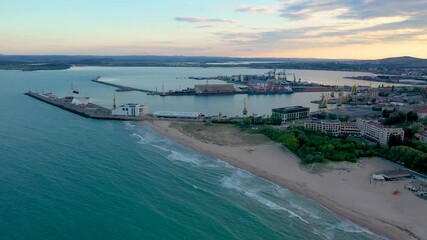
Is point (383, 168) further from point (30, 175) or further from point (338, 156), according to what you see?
point (30, 175)

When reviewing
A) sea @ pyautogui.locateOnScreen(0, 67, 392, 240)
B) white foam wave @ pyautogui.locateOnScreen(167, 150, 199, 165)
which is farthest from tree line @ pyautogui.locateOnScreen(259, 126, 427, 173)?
white foam wave @ pyautogui.locateOnScreen(167, 150, 199, 165)

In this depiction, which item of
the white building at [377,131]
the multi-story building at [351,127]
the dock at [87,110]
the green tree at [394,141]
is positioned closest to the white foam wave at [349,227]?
the green tree at [394,141]

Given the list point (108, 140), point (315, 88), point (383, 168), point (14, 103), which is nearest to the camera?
point (383, 168)

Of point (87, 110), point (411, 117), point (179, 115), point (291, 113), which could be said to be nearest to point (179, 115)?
point (179, 115)

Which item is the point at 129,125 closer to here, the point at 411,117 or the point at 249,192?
the point at 249,192

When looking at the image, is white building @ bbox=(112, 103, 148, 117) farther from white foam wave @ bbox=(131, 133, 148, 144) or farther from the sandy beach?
the sandy beach

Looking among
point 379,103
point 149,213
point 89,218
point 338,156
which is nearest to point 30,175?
point 89,218
